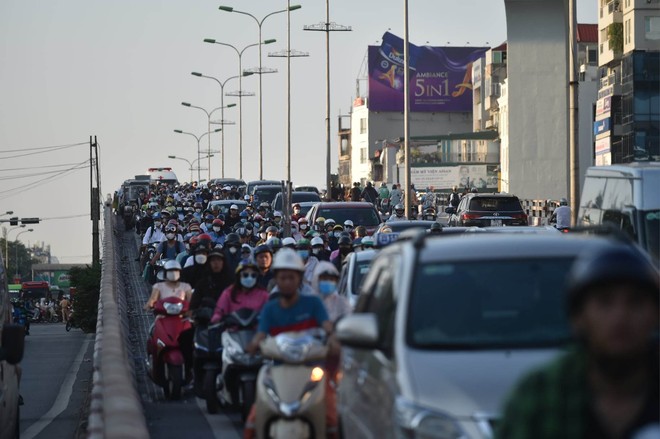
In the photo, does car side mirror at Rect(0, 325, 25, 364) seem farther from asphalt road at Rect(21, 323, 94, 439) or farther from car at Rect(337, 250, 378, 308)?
asphalt road at Rect(21, 323, 94, 439)

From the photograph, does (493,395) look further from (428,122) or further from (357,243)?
(428,122)

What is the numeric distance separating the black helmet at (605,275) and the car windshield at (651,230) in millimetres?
15134

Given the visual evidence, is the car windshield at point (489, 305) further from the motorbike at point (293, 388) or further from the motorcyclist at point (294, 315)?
the motorcyclist at point (294, 315)

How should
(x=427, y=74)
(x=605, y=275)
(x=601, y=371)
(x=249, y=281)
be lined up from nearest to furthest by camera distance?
(x=605, y=275)
(x=601, y=371)
(x=249, y=281)
(x=427, y=74)

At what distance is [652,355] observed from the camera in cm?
407

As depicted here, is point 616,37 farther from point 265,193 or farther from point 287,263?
point 287,263

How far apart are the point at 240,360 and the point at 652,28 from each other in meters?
84.4

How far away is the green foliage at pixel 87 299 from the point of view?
180 ft

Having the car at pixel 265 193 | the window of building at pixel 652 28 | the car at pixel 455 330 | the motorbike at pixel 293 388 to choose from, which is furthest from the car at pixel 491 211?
the window of building at pixel 652 28

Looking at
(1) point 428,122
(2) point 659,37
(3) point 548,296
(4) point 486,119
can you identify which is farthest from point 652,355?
(1) point 428,122

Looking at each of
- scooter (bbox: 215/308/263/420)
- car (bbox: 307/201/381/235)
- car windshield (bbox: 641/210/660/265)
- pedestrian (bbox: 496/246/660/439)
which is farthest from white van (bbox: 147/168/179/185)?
pedestrian (bbox: 496/246/660/439)

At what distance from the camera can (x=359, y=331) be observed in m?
7.55

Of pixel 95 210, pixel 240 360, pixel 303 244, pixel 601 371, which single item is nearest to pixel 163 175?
pixel 95 210

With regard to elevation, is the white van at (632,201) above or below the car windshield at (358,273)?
above
